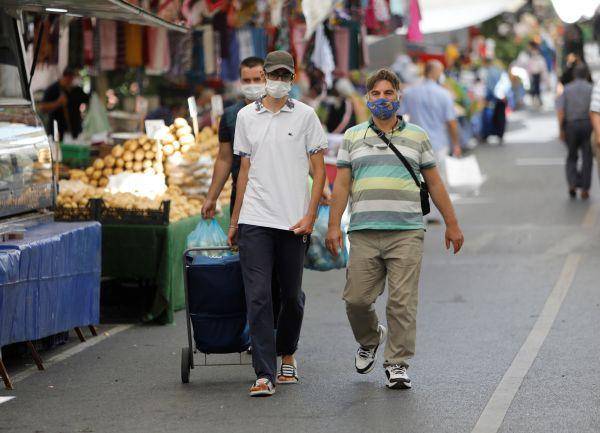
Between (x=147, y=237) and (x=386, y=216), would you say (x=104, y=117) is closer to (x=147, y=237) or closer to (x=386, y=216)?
(x=147, y=237)

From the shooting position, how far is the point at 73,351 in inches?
368

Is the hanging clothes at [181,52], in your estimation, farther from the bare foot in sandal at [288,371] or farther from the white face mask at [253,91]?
the bare foot in sandal at [288,371]

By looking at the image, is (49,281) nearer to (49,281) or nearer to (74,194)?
(49,281)

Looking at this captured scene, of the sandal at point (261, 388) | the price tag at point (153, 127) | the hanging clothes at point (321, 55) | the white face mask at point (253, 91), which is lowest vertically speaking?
the sandal at point (261, 388)

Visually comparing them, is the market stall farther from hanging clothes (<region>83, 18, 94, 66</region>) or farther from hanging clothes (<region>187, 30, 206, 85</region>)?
hanging clothes (<region>187, 30, 206, 85</region>)

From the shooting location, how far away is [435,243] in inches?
604

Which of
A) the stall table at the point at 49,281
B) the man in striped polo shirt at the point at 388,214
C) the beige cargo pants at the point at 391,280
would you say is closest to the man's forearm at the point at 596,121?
the stall table at the point at 49,281

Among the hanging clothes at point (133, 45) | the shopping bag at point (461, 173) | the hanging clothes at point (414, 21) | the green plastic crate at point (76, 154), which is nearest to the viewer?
the green plastic crate at point (76, 154)

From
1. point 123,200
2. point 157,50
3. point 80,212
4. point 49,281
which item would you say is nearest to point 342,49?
point 157,50

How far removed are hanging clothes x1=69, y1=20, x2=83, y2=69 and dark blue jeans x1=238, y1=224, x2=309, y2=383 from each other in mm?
10016

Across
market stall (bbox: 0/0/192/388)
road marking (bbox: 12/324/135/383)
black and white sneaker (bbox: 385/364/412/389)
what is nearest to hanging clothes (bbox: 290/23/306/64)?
market stall (bbox: 0/0/192/388)

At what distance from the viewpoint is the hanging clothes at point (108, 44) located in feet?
55.6

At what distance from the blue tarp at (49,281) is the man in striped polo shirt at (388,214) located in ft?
6.31

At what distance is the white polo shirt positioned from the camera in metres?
7.64
